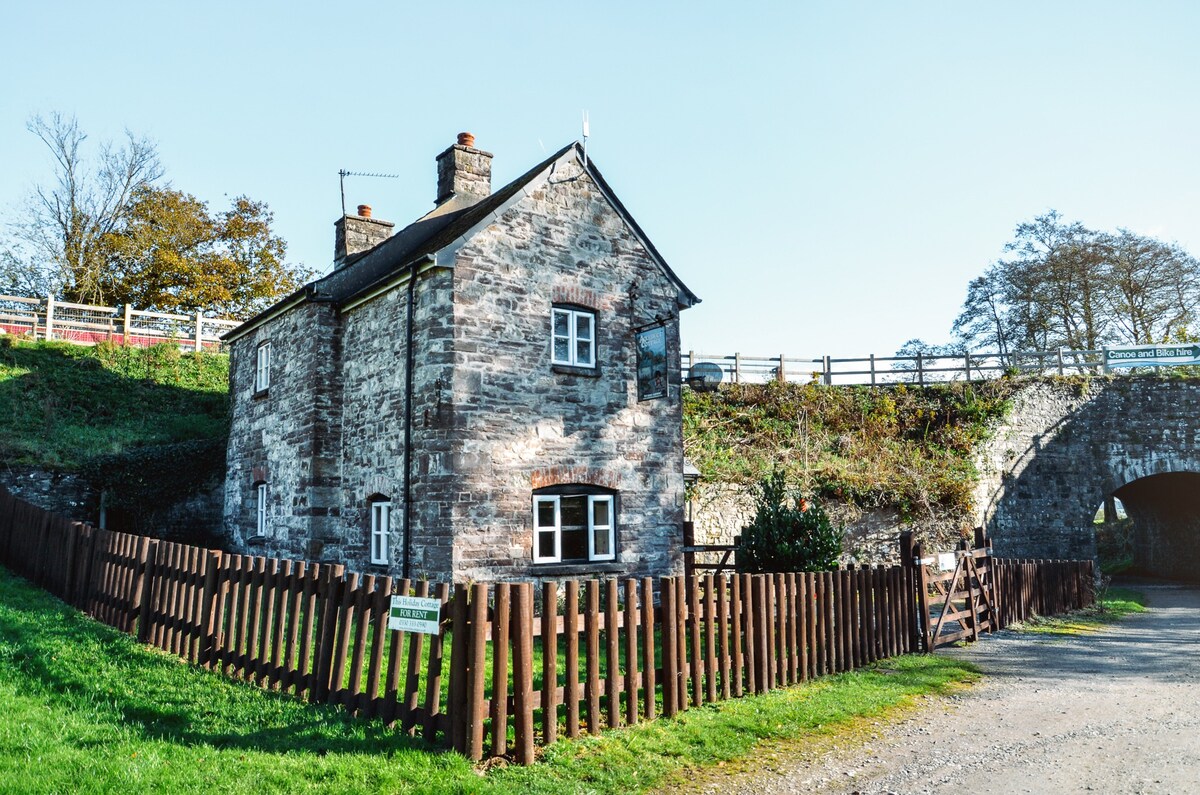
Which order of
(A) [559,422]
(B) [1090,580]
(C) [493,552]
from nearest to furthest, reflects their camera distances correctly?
(C) [493,552]
(A) [559,422]
(B) [1090,580]

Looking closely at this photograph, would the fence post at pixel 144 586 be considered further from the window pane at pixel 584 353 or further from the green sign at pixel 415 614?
the window pane at pixel 584 353

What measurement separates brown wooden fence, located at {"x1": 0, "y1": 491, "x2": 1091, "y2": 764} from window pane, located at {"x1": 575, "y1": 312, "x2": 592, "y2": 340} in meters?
5.47

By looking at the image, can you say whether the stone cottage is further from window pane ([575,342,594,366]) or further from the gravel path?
the gravel path

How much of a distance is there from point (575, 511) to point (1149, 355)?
22.6 m

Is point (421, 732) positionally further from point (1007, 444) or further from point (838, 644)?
point (1007, 444)

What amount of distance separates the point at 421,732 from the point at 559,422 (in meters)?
7.64

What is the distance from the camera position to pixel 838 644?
960 cm

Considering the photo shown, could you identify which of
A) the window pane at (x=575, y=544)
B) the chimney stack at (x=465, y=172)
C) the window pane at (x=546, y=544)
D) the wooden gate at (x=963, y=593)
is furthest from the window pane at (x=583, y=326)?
the wooden gate at (x=963, y=593)

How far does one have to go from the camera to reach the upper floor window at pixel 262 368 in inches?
709

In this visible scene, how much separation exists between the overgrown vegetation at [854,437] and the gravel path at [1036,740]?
34.8ft

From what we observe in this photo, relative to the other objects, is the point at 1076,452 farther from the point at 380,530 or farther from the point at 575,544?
the point at 380,530

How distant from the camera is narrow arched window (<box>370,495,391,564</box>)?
13.7m

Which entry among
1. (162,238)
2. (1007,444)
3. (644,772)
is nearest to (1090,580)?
(1007,444)

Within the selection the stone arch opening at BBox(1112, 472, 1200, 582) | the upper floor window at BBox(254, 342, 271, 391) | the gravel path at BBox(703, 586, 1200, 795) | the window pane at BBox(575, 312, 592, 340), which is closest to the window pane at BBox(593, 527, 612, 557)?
the window pane at BBox(575, 312, 592, 340)
